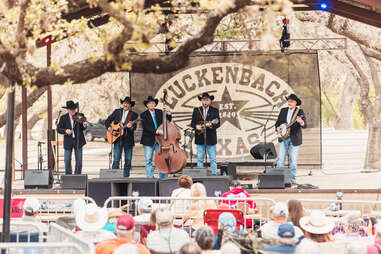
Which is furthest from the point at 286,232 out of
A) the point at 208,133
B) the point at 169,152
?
the point at 208,133

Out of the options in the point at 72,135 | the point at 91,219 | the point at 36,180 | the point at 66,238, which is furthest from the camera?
the point at 72,135

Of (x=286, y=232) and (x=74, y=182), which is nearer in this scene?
(x=286, y=232)

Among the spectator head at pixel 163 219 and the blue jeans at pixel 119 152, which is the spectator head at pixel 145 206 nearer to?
the spectator head at pixel 163 219

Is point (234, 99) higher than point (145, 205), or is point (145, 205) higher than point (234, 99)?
point (234, 99)

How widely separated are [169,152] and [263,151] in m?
2.76

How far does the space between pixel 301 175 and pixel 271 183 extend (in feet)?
11.4

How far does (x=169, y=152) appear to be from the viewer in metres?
12.9

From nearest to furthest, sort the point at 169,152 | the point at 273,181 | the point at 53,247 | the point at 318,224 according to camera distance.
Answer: the point at 53,247, the point at 318,224, the point at 273,181, the point at 169,152

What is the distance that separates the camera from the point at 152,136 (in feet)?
44.1

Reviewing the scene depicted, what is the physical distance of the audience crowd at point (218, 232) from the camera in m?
5.67

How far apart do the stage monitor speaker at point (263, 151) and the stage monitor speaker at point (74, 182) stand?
411cm

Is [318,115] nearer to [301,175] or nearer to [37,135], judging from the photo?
[301,175]

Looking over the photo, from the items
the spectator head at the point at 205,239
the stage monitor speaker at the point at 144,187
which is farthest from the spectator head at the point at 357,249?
the stage monitor speaker at the point at 144,187

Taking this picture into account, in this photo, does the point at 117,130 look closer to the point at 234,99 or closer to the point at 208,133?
the point at 208,133
